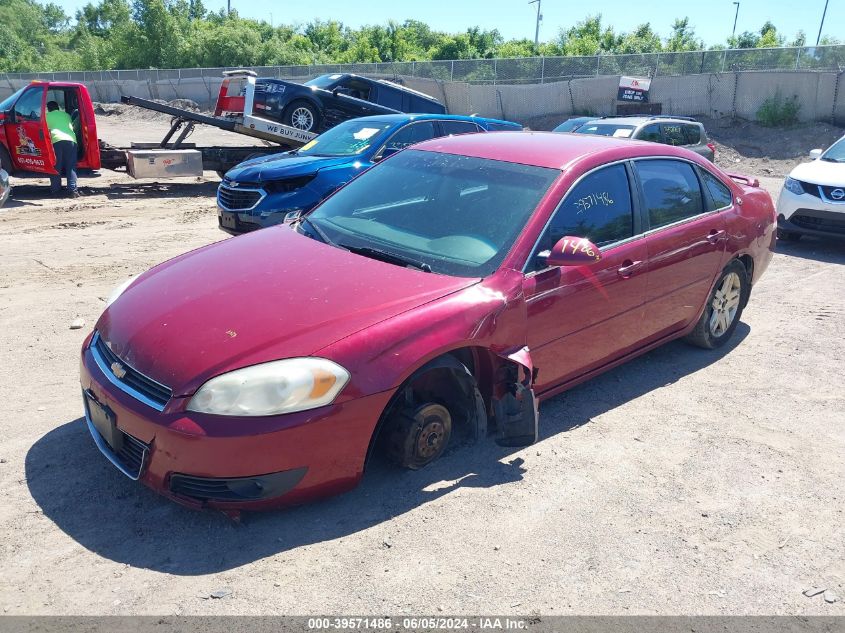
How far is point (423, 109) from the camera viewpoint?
17.0m

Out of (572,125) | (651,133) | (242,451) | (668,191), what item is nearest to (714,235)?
(668,191)

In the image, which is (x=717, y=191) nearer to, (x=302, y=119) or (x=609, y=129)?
(x=609, y=129)

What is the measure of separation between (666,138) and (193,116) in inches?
344

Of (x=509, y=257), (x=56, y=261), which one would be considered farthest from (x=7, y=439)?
(x=56, y=261)

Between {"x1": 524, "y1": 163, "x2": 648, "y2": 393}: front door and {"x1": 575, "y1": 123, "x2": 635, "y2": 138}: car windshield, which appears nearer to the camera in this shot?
{"x1": 524, "y1": 163, "x2": 648, "y2": 393}: front door

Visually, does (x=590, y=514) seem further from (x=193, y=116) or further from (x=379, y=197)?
(x=193, y=116)

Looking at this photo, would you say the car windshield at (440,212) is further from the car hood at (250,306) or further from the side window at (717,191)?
the side window at (717,191)

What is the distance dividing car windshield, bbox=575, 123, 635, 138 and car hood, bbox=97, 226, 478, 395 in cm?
926

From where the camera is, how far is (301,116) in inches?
580

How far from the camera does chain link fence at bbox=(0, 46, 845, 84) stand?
23891 millimetres

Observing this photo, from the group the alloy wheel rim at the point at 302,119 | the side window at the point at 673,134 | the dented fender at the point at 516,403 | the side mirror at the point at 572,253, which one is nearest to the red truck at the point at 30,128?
the alloy wheel rim at the point at 302,119

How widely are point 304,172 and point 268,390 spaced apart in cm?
575

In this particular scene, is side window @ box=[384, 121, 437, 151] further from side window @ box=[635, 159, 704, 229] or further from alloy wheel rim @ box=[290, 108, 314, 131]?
alloy wheel rim @ box=[290, 108, 314, 131]

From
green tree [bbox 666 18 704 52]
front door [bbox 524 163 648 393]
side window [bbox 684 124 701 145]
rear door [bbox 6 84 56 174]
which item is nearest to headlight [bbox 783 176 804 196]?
side window [bbox 684 124 701 145]
